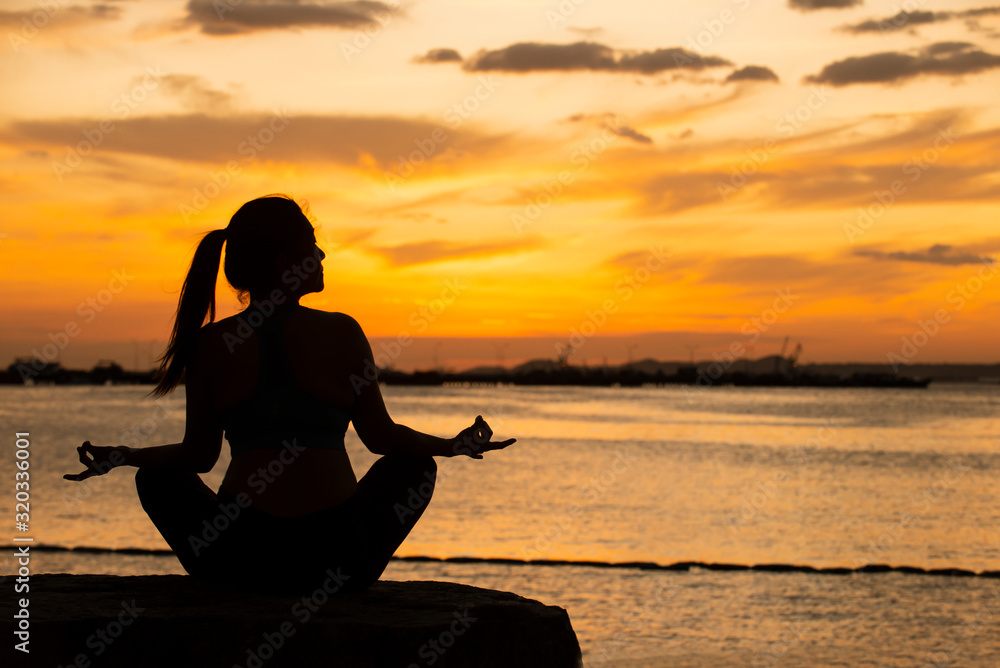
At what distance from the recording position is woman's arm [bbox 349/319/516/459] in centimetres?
381

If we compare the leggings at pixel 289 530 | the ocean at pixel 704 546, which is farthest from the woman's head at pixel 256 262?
the ocean at pixel 704 546

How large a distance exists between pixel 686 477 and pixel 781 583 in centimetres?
2560

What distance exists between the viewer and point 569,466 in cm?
4975

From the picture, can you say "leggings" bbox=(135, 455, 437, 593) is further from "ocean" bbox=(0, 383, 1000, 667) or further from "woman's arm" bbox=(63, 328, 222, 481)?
"ocean" bbox=(0, 383, 1000, 667)

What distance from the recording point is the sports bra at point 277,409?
372 centimetres

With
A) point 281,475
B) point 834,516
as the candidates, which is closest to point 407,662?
point 281,475

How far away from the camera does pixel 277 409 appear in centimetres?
371

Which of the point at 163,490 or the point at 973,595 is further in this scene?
the point at 973,595

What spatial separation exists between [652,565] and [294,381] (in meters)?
17.7

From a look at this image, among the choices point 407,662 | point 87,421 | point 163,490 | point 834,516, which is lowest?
point 87,421

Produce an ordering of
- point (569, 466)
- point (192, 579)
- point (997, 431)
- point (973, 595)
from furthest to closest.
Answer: point (997, 431) → point (569, 466) → point (973, 595) → point (192, 579)

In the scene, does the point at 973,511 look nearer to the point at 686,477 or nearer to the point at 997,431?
the point at 686,477

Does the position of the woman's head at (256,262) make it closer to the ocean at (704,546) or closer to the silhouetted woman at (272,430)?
the silhouetted woman at (272,430)

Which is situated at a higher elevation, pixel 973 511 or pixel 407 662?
pixel 407 662
